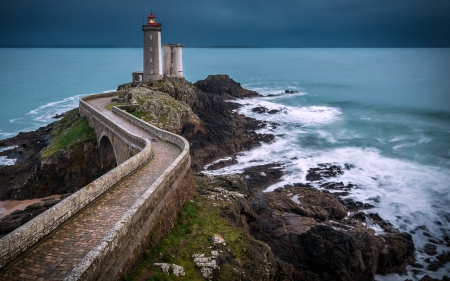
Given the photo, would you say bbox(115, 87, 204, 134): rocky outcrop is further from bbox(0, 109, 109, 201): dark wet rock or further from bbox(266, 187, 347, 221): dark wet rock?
bbox(266, 187, 347, 221): dark wet rock

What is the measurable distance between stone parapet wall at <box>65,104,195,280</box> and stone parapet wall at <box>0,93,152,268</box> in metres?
1.87

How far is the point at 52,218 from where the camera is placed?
9086 millimetres

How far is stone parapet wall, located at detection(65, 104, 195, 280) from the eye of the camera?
7.18 meters

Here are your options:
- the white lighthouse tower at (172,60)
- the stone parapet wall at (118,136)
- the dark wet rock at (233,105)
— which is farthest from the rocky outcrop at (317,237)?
the dark wet rock at (233,105)

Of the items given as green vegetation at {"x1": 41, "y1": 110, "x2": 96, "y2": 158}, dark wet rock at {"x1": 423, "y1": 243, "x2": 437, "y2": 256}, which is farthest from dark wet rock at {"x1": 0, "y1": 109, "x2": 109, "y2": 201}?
dark wet rock at {"x1": 423, "y1": 243, "x2": 437, "y2": 256}

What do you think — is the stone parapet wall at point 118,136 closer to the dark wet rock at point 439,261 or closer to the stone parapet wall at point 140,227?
the stone parapet wall at point 140,227

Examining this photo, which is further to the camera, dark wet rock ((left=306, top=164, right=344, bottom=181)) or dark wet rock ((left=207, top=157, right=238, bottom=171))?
dark wet rock ((left=207, top=157, right=238, bottom=171))

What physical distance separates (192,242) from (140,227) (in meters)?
2.43

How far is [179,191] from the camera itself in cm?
1362

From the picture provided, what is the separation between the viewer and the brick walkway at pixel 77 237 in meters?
7.48

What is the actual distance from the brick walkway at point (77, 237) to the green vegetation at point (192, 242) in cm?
134

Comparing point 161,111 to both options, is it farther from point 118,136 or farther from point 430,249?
point 430,249

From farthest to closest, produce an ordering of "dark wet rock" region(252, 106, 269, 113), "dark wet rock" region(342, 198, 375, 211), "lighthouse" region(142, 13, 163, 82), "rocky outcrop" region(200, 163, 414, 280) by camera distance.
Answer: "dark wet rock" region(252, 106, 269, 113) < "lighthouse" region(142, 13, 163, 82) < "dark wet rock" region(342, 198, 375, 211) < "rocky outcrop" region(200, 163, 414, 280)

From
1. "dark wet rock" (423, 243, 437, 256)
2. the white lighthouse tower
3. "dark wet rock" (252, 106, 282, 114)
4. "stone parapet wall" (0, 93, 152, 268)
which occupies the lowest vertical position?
"dark wet rock" (423, 243, 437, 256)
